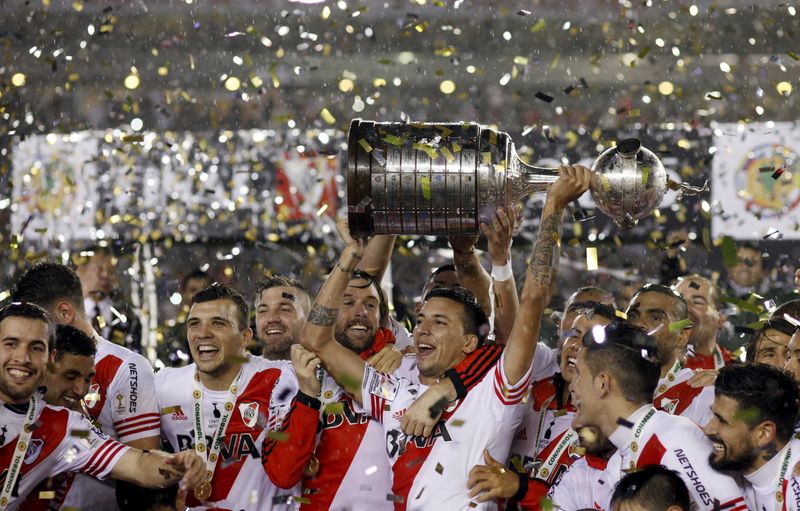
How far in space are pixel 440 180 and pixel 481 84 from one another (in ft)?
31.8

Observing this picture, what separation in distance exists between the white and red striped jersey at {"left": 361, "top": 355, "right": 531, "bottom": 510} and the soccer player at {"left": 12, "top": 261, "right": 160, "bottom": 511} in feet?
3.96

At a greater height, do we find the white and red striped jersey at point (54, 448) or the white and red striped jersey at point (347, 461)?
the white and red striped jersey at point (54, 448)

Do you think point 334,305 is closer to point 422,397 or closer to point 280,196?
point 422,397

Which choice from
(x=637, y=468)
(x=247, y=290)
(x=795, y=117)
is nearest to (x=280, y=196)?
(x=247, y=290)

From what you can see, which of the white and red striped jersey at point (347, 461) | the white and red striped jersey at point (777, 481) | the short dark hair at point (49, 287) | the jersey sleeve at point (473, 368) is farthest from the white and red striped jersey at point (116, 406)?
the white and red striped jersey at point (777, 481)

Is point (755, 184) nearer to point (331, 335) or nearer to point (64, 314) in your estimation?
point (331, 335)

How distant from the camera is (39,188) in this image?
830 centimetres

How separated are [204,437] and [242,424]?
0.17 metres

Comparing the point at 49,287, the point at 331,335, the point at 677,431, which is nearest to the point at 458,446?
the point at 331,335

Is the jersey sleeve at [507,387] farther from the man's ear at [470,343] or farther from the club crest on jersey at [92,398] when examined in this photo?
the club crest on jersey at [92,398]

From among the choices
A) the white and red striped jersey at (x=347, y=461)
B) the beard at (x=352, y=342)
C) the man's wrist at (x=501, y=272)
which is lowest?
the white and red striped jersey at (x=347, y=461)

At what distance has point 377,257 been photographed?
18.5 ft

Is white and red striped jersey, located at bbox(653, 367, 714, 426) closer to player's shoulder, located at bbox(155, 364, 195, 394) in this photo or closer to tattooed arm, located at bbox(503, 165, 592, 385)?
tattooed arm, located at bbox(503, 165, 592, 385)

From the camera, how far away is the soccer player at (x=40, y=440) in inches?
156
